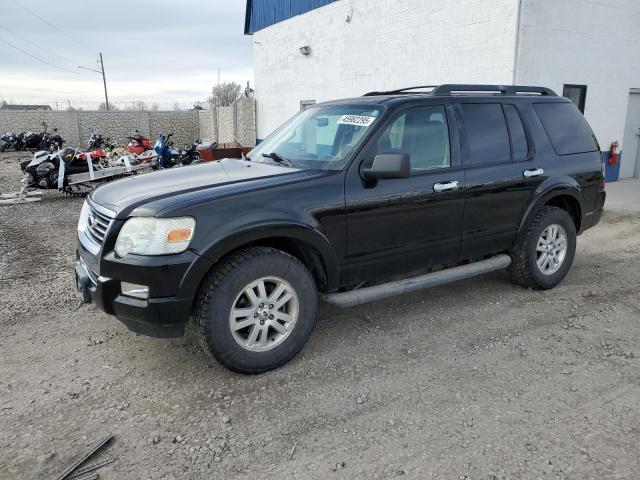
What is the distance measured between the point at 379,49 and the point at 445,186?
9.67 metres

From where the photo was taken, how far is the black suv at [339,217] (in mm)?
3199

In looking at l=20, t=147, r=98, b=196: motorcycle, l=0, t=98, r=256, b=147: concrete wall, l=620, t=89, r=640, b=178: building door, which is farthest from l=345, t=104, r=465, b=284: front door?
l=0, t=98, r=256, b=147: concrete wall

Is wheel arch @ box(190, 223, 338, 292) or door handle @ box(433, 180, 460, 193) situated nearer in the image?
wheel arch @ box(190, 223, 338, 292)

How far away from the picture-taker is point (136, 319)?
3.20m

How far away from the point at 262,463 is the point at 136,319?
3.98ft

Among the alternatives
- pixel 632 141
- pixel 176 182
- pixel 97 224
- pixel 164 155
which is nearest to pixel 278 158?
pixel 176 182

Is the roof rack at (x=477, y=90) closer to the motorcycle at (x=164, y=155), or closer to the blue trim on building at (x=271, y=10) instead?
the motorcycle at (x=164, y=155)

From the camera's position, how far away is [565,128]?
5188mm

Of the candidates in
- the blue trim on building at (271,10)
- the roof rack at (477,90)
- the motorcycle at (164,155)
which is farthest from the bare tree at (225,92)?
the roof rack at (477,90)

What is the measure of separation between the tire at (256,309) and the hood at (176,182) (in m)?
0.59

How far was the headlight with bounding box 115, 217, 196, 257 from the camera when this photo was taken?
312 centimetres

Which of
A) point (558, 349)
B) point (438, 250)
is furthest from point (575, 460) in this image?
point (438, 250)

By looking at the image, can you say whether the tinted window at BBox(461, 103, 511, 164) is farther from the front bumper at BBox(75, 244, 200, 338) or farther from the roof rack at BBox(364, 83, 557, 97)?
the front bumper at BBox(75, 244, 200, 338)

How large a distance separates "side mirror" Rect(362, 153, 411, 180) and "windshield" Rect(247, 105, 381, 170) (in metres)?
0.27
